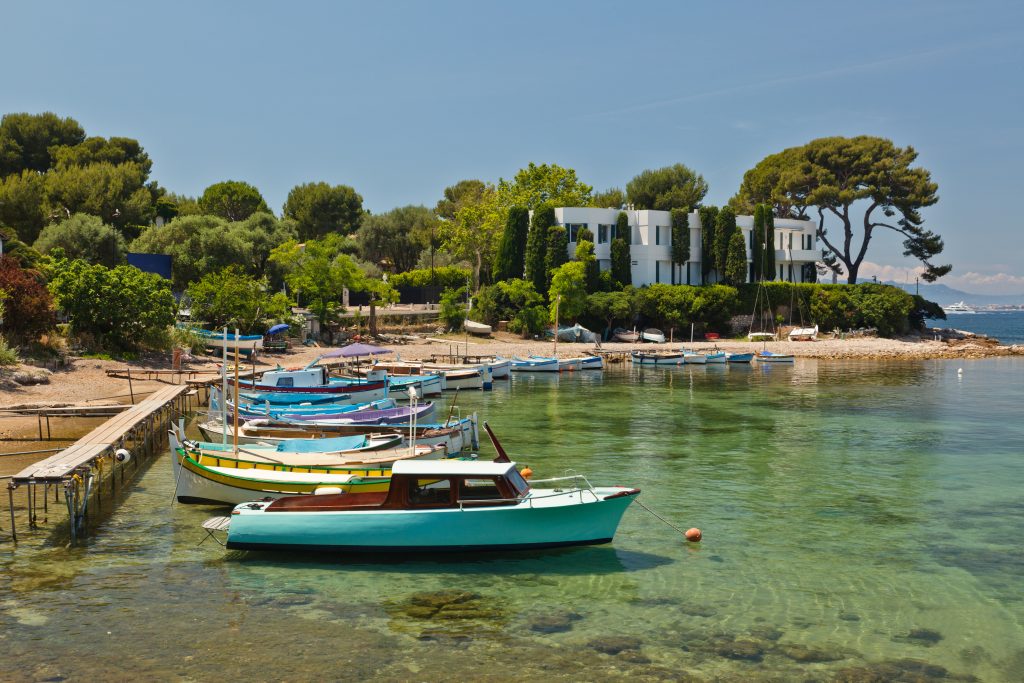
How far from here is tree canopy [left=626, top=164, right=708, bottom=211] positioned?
122m

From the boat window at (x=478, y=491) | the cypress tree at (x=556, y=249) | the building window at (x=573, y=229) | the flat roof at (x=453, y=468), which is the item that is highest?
the building window at (x=573, y=229)

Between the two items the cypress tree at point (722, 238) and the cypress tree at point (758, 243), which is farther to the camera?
the cypress tree at point (758, 243)

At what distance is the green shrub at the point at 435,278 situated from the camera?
99562 millimetres

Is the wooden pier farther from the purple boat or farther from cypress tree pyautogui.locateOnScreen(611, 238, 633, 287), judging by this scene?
cypress tree pyautogui.locateOnScreen(611, 238, 633, 287)

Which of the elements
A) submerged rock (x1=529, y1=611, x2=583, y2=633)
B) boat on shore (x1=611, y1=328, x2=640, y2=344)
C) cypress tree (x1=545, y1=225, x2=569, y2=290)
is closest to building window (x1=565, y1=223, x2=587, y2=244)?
cypress tree (x1=545, y1=225, x2=569, y2=290)

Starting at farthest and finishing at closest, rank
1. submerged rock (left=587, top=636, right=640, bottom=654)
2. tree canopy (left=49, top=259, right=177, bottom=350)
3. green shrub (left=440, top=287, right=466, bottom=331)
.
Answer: green shrub (left=440, top=287, right=466, bottom=331)
tree canopy (left=49, top=259, right=177, bottom=350)
submerged rock (left=587, top=636, right=640, bottom=654)

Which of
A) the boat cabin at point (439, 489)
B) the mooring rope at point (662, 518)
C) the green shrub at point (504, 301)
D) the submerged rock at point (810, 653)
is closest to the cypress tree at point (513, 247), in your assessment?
the green shrub at point (504, 301)

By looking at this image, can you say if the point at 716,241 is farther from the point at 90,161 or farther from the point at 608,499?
the point at 608,499

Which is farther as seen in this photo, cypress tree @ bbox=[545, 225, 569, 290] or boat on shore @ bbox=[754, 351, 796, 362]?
cypress tree @ bbox=[545, 225, 569, 290]

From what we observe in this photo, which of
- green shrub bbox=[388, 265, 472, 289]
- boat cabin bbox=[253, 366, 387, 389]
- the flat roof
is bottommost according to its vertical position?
the flat roof

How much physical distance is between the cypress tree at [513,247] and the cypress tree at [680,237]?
16.4m

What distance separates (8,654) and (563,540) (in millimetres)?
10754

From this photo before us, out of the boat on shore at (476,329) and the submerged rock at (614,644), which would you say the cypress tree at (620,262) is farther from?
the submerged rock at (614,644)

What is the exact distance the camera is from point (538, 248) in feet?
295
